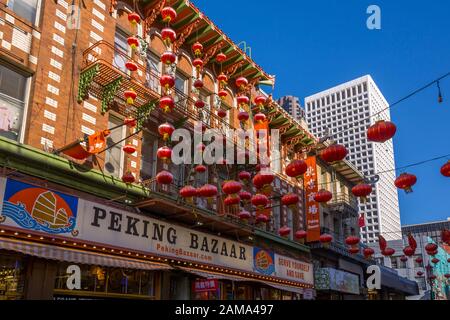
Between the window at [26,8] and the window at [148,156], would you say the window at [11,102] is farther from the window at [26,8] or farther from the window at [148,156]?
the window at [148,156]

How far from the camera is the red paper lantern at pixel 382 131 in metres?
12.2

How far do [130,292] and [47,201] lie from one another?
4553 millimetres

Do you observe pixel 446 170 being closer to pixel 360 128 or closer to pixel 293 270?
pixel 293 270

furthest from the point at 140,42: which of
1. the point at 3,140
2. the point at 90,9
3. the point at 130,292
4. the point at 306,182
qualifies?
the point at 306,182

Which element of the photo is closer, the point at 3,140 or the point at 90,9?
the point at 3,140

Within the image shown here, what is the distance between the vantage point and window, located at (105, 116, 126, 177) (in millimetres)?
15070

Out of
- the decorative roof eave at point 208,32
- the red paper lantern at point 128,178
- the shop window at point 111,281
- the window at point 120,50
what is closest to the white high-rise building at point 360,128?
the decorative roof eave at point 208,32

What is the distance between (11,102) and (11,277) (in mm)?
4948

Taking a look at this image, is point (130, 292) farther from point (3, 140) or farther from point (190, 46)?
point (190, 46)

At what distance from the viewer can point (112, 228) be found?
1371 centimetres

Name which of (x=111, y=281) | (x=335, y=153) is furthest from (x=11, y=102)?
(x=335, y=153)

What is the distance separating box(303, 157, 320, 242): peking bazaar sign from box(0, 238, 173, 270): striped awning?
13962 millimetres
